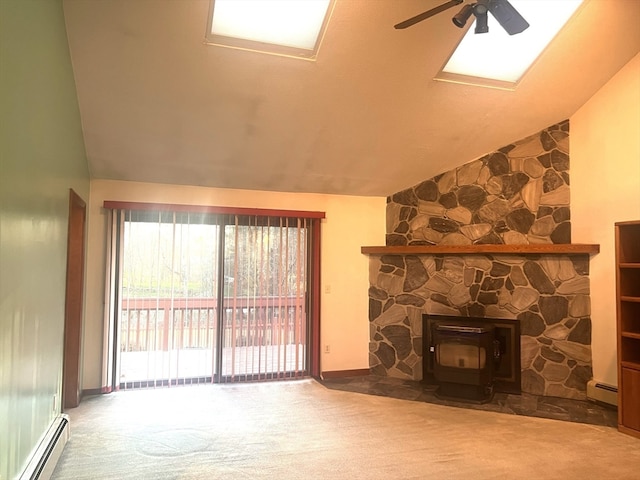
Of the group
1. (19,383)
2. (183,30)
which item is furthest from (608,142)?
(19,383)

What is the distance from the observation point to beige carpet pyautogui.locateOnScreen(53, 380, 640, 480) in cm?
272

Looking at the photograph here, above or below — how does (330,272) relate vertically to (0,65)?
below

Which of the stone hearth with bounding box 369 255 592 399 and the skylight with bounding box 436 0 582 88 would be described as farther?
the stone hearth with bounding box 369 255 592 399

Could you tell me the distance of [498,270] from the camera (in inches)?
180

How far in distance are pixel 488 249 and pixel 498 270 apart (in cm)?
31

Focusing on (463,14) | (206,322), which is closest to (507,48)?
(463,14)

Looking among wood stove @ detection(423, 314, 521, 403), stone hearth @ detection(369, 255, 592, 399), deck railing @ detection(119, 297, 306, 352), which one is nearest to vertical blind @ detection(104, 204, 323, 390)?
deck railing @ detection(119, 297, 306, 352)

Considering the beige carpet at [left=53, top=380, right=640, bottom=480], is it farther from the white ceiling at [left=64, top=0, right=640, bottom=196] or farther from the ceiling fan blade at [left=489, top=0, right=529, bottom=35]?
the ceiling fan blade at [left=489, top=0, right=529, bottom=35]

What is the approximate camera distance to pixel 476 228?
186 inches

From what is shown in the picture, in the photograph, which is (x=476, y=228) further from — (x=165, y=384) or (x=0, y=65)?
(x=0, y=65)

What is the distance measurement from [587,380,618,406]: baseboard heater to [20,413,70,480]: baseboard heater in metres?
4.69

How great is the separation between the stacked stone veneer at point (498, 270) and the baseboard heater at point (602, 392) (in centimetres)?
8

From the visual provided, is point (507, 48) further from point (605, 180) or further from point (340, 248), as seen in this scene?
point (340, 248)

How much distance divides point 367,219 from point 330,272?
829 millimetres
